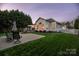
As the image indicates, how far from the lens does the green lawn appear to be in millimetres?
3271

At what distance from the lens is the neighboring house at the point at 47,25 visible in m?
3.31

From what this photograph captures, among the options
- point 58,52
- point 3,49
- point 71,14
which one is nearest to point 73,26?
point 71,14

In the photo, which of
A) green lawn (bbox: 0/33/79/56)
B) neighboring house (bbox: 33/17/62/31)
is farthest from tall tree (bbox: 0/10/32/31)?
green lawn (bbox: 0/33/79/56)

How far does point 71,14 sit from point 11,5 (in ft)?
2.21

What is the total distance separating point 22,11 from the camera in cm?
331

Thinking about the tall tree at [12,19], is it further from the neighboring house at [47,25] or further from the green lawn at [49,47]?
the green lawn at [49,47]

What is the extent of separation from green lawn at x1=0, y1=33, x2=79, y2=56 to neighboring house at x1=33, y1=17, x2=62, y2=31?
10cm

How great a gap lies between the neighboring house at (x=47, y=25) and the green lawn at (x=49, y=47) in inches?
4.0

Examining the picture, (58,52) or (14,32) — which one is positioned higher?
(14,32)

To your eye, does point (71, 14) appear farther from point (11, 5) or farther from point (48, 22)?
point (11, 5)

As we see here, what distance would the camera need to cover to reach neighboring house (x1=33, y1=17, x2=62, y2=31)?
331cm

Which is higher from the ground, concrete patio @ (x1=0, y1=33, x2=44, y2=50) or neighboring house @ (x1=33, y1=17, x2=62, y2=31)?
neighboring house @ (x1=33, y1=17, x2=62, y2=31)

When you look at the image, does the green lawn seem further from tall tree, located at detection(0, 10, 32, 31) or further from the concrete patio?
tall tree, located at detection(0, 10, 32, 31)

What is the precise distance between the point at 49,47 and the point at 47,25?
25cm
